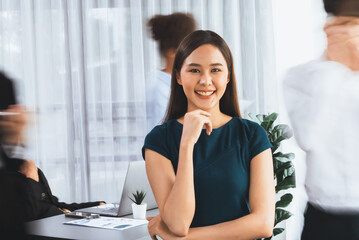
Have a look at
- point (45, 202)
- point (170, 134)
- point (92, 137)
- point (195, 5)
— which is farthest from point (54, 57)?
point (170, 134)

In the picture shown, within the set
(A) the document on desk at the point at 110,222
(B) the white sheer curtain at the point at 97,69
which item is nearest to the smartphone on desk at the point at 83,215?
(A) the document on desk at the point at 110,222

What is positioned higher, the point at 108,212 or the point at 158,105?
the point at 158,105

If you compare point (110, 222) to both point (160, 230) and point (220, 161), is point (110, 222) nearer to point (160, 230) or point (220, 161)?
point (160, 230)

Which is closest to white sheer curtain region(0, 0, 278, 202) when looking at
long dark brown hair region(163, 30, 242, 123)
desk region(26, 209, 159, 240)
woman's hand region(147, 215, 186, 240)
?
desk region(26, 209, 159, 240)

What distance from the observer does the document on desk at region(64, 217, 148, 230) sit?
6.62ft

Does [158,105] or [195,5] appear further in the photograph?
[195,5]

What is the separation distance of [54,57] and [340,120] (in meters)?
3.68

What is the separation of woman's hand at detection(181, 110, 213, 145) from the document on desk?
728 millimetres

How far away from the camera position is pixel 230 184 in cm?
144

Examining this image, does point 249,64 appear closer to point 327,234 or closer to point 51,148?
point 51,148

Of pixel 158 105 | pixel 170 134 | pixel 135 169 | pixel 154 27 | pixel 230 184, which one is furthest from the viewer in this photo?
Result: pixel 154 27

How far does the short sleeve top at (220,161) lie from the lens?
1439 mm

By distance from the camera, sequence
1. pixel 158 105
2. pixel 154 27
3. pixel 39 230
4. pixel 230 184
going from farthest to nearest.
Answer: pixel 154 27 < pixel 158 105 < pixel 39 230 < pixel 230 184

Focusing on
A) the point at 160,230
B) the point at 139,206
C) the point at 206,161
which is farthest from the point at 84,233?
the point at 206,161
